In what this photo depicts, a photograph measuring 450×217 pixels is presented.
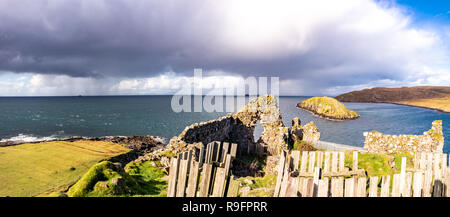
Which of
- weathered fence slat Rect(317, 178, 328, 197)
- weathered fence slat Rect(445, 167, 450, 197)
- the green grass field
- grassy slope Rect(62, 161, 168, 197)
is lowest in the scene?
the green grass field

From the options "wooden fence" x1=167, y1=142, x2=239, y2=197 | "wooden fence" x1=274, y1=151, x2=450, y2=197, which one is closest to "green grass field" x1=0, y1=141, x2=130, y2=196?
"wooden fence" x1=167, y1=142, x2=239, y2=197

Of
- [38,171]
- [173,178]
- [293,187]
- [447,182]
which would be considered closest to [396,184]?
[447,182]

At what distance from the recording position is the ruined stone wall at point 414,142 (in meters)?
14.7

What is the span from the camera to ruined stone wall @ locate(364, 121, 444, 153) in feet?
48.3

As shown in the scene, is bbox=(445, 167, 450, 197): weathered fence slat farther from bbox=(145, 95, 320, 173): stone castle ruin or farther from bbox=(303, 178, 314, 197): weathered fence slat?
bbox=(145, 95, 320, 173): stone castle ruin

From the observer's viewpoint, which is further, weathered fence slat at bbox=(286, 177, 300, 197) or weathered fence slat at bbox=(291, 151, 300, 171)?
weathered fence slat at bbox=(291, 151, 300, 171)

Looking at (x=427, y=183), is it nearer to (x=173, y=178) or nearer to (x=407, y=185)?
(x=407, y=185)

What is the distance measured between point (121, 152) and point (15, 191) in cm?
1914

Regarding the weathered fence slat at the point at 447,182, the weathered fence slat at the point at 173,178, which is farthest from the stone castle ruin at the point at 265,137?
the weathered fence slat at the point at 447,182

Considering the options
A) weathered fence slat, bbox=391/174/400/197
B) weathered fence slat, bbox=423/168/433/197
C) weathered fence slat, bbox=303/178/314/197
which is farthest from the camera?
weathered fence slat, bbox=423/168/433/197

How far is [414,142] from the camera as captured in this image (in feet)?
48.4

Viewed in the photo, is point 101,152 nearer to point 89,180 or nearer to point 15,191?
point 15,191

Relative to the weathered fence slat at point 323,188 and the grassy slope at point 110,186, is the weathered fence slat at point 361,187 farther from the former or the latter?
the grassy slope at point 110,186
